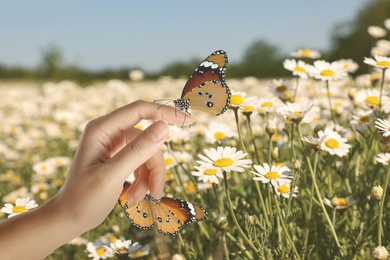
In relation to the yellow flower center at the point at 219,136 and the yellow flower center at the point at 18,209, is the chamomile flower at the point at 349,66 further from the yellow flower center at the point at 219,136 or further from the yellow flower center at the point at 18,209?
the yellow flower center at the point at 18,209

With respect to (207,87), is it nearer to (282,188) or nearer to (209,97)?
(209,97)

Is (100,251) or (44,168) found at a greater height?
(100,251)

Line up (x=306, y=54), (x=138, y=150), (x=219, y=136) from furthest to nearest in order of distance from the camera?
(x=306, y=54) → (x=219, y=136) → (x=138, y=150)

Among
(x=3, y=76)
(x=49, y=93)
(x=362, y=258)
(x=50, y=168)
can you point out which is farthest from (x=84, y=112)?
(x=3, y=76)

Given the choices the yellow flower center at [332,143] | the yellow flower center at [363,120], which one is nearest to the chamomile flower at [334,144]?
the yellow flower center at [332,143]

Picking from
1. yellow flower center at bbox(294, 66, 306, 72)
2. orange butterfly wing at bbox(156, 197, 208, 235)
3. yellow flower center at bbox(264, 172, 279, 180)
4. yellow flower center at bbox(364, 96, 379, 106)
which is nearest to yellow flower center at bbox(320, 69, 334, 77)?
yellow flower center at bbox(294, 66, 306, 72)

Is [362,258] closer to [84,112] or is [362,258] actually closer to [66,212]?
[66,212]

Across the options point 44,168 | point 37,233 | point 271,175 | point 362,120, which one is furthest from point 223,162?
point 44,168
